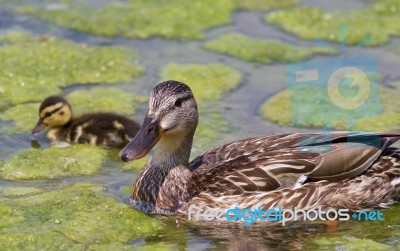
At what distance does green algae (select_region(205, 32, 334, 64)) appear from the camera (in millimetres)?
10367

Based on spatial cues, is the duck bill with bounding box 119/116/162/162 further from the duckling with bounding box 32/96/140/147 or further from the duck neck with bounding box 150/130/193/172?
the duckling with bounding box 32/96/140/147

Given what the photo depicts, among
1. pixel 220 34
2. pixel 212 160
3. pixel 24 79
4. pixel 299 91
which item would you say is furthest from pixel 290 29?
pixel 212 160

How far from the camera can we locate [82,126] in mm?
8438

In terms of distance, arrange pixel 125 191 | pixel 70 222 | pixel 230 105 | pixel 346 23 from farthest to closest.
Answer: pixel 346 23 → pixel 230 105 → pixel 125 191 → pixel 70 222

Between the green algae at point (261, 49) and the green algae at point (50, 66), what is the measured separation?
41.5 inches

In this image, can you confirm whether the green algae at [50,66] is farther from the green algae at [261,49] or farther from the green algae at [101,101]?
the green algae at [261,49]

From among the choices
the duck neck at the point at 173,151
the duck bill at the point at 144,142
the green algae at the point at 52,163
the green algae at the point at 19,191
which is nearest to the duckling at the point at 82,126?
the green algae at the point at 52,163

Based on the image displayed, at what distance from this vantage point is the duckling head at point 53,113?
8492mm

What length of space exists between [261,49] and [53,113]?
295cm

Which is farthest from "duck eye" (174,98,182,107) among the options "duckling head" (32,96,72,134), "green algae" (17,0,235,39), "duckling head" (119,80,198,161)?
"green algae" (17,0,235,39)

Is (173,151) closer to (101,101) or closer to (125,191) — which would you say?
(125,191)

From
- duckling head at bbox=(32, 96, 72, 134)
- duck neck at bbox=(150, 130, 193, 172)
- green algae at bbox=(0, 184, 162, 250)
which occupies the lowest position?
green algae at bbox=(0, 184, 162, 250)

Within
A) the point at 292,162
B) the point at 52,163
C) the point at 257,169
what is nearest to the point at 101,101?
the point at 52,163

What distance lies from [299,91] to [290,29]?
1943 millimetres
